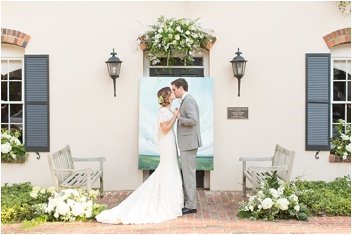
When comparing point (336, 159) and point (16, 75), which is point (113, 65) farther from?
point (336, 159)

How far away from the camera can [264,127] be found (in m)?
9.55

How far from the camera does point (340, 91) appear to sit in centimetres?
974

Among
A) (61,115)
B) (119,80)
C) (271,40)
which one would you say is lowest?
(61,115)

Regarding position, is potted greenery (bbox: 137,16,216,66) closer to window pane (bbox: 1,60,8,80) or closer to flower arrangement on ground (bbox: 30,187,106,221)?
window pane (bbox: 1,60,8,80)

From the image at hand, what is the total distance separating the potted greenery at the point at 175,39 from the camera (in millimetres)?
9133

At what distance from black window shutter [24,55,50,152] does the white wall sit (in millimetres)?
125

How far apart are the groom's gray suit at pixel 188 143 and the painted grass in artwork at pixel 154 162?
1.78 meters

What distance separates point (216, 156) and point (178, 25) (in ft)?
7.95

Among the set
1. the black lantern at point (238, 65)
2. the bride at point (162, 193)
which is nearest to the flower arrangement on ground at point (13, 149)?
the bride at point (162, 193)

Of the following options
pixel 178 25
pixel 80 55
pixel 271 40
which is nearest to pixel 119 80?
pixel 80 55

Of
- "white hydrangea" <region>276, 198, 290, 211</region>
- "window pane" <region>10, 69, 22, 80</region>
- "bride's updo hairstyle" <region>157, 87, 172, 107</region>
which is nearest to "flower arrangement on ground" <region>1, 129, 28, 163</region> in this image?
"window pane" <region>10, 69, 22, 80</region>

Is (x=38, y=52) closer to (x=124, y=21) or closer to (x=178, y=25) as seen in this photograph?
(x=124, y=21)

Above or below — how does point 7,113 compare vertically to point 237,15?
below

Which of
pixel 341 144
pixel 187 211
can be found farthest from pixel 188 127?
pixel 341 144
